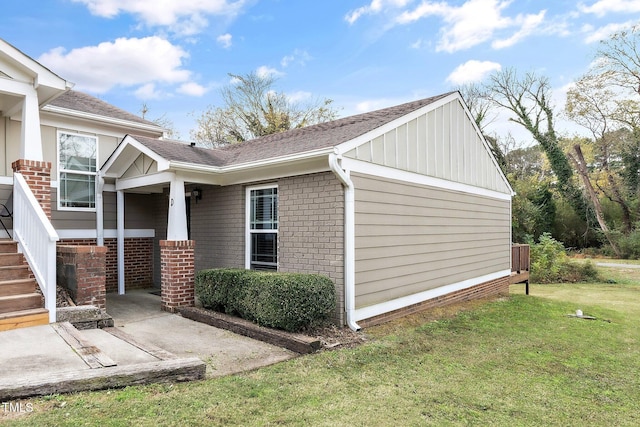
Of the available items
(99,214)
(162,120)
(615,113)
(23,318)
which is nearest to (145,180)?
(99,214)

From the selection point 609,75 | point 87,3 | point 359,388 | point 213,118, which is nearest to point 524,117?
point 609,75

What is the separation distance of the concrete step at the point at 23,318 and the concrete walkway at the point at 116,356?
0.13 m

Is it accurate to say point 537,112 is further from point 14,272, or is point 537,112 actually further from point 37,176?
point 14,272

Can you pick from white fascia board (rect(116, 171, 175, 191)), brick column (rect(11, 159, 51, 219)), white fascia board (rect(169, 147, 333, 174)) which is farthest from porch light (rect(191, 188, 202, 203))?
brick column (rect(11, 159, 51, 219))

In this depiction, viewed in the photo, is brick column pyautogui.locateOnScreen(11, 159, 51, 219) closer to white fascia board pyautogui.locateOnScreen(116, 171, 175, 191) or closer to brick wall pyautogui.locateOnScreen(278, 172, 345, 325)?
→ white fascia board pyautogui.locateOnScreen(116, 171, 175, 191)

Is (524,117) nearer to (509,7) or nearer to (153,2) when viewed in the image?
(509,7)

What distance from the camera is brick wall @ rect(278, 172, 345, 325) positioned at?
5824mm

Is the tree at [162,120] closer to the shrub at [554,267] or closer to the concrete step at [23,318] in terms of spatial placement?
the shrub at [554,267]

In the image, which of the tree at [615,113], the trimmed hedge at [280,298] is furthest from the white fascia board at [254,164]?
the tree at [615,113]

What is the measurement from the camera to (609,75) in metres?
21.9

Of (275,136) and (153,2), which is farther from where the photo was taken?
(153,2)

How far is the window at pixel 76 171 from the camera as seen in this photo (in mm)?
8133

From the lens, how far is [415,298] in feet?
24.2

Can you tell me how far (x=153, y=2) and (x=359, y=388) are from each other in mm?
12164
